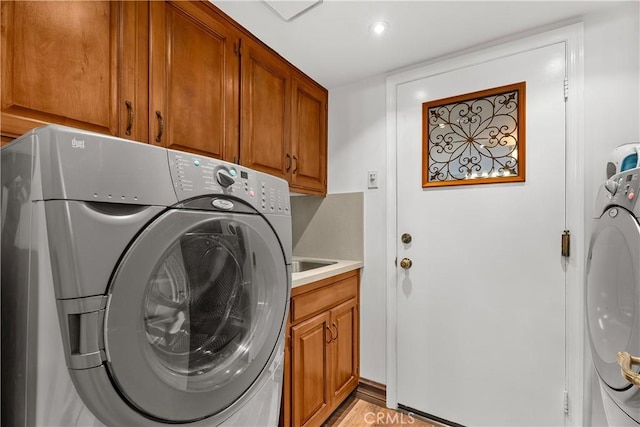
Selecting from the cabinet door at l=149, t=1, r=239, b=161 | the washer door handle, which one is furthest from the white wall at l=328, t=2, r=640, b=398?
the cabinet door at l=149, t=1, r=239, b=161

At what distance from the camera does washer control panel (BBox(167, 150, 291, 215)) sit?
0.71 meters

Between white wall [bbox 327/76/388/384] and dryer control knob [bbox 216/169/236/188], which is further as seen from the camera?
white wall [bbox 327/76/388/384]

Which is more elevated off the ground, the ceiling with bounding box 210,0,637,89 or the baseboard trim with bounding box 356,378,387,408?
the ceiling with bounding box 210,0,637,89

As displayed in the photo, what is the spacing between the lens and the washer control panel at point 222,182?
71 centimetres

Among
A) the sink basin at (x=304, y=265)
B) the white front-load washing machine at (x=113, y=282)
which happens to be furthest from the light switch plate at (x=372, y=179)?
the white front-load washing machine at (x=113, y=282)

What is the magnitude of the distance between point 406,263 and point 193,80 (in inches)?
58.3

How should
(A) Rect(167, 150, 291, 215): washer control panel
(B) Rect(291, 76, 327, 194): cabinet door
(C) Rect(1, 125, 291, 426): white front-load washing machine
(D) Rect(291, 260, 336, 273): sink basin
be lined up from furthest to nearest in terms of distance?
(D) Rect(291, 260, 336, 273): sink basin → (B) Rect(291, 76, 327, 194): cabinet door → (A) Rect(167, 150, 291, 215): washer control panel → (C) Rect(1, 125, 291, 426): white front-load washing machine

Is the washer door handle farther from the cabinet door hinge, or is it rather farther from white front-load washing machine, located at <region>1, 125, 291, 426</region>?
white front-load washing machine, located at <region>1, 125, 291, 426</region>

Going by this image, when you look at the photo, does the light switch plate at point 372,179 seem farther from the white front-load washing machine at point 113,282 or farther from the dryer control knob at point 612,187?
the white front-load washing machine at point 113,282

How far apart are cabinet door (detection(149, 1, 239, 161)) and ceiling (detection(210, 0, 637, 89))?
154 millimetres

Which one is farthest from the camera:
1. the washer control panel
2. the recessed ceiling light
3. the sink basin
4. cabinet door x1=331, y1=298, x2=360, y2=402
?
the sink basin

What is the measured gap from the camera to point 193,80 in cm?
127

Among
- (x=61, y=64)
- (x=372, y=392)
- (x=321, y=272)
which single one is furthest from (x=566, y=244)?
(x=61, y=64)

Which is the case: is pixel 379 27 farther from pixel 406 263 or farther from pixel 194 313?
pixel 194 313
